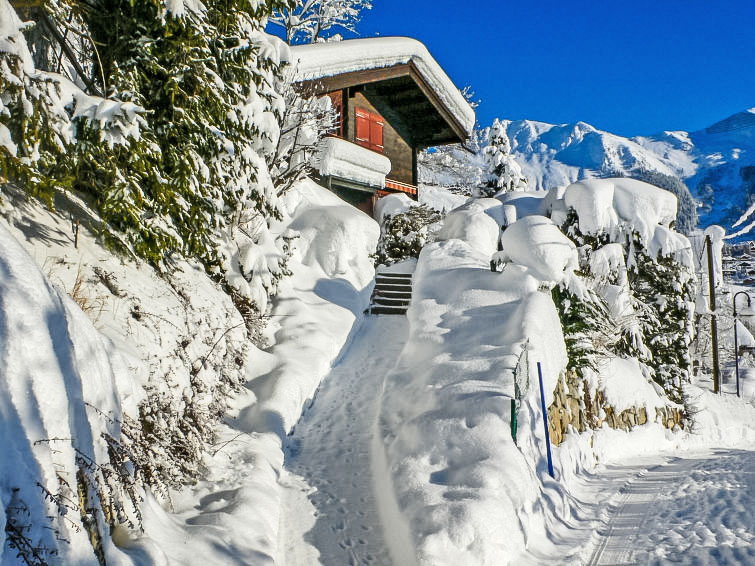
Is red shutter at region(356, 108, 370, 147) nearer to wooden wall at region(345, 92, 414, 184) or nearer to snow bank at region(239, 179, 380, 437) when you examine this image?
wooden wall at region(345, 92, 414, 184)

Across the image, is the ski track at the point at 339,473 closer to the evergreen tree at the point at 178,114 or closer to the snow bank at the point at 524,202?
the evergreen tree at the point at 178,114

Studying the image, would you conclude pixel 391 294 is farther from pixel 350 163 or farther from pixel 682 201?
pixel 682 201

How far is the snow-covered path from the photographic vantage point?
5281mm

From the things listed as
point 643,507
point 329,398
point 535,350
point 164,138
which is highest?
point 164,138

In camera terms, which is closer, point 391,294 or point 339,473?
point 339,473

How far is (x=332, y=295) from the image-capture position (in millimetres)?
12289

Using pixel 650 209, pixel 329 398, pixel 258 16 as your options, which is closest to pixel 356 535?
pixel 329 398

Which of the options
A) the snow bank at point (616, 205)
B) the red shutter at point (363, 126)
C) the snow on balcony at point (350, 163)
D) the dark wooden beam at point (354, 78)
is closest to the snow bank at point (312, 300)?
the snow on balcony at point (350, 163)

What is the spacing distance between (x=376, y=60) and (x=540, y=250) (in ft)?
Answer: 30.0

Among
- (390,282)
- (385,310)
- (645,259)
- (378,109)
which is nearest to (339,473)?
(385,310)

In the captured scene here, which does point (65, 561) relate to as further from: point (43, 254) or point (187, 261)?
point (187, 261)

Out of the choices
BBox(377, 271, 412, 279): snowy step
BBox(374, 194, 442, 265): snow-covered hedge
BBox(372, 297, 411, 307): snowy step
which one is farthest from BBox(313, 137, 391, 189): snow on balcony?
BBox(372, 297, 411, 307): snowy step

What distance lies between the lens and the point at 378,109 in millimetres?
21906

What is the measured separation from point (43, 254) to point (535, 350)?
6.80m
